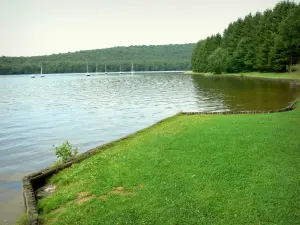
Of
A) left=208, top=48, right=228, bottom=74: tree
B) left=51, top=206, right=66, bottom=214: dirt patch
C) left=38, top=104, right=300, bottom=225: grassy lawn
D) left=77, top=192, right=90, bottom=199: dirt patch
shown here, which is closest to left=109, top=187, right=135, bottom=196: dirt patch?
left=38, top=104, right=300, bottom=225: grassy lawn

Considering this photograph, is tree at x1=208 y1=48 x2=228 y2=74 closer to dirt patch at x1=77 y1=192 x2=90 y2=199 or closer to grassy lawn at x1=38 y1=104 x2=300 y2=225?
grassy lawn at x1=38 y1=104 x2=300 y2=225

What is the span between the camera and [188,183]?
11.1 metres

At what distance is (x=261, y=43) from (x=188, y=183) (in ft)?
279

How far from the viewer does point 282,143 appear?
→ 15.1 m

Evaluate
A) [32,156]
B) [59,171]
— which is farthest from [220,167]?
[32,156]

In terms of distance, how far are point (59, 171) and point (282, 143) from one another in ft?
37.0

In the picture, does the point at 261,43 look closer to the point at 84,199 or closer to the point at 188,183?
the point at 188,183

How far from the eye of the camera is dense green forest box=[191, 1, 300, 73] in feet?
236

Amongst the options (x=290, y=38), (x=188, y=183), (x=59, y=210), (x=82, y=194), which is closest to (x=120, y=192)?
(x=82, y=194)

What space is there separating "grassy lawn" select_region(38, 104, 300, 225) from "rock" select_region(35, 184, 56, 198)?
368mm

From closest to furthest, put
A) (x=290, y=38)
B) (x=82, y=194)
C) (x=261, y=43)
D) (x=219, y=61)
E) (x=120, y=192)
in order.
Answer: (x=120, y=192), (x=82, y=194), (x=290, y=38), (x=261, y=43), (x=219, y=61)

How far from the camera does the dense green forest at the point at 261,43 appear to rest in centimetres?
7206

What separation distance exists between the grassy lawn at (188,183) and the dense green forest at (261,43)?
63164 mm

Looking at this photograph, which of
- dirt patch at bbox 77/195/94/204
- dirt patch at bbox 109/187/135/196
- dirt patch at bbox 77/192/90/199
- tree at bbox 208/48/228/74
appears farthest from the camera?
tree at bbox 208/48/228/74
